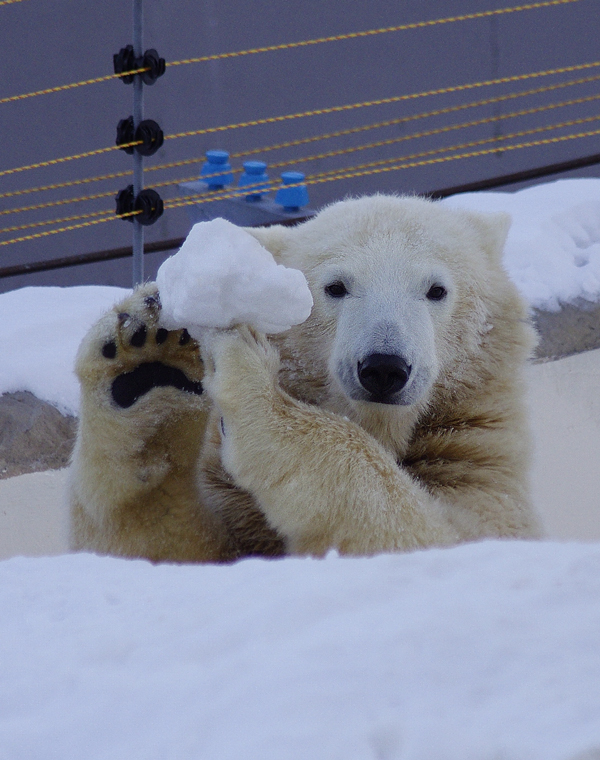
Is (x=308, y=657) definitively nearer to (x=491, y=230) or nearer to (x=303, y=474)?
(x=303, y=474)

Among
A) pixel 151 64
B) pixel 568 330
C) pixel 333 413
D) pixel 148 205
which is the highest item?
pixel 151 64

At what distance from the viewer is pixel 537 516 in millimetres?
1594

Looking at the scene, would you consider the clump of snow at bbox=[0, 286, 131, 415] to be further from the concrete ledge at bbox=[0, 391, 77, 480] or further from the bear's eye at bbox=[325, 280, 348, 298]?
the bear's eye at bbox=[325, 280, 348, 298]

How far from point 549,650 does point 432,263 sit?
966mm

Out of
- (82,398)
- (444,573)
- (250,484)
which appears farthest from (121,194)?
(444,573)

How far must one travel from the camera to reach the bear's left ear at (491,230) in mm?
1754

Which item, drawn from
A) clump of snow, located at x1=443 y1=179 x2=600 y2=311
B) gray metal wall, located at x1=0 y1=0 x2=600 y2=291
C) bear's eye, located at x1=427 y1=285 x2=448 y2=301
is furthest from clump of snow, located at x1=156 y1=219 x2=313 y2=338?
gray metal wall, located at x1=0 y1=0 x2=600 y2=291

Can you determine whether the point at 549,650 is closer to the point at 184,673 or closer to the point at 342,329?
the point at 184,673

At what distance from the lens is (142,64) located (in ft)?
7.79

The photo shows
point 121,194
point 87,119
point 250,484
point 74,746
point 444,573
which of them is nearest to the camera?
point 74,746

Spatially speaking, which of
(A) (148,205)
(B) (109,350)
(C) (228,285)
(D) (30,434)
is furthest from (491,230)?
(D) (30,434)

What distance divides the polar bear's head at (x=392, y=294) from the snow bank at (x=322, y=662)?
52 cm

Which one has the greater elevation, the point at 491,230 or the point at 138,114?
the point at 138,114

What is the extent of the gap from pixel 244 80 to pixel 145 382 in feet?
15.8
